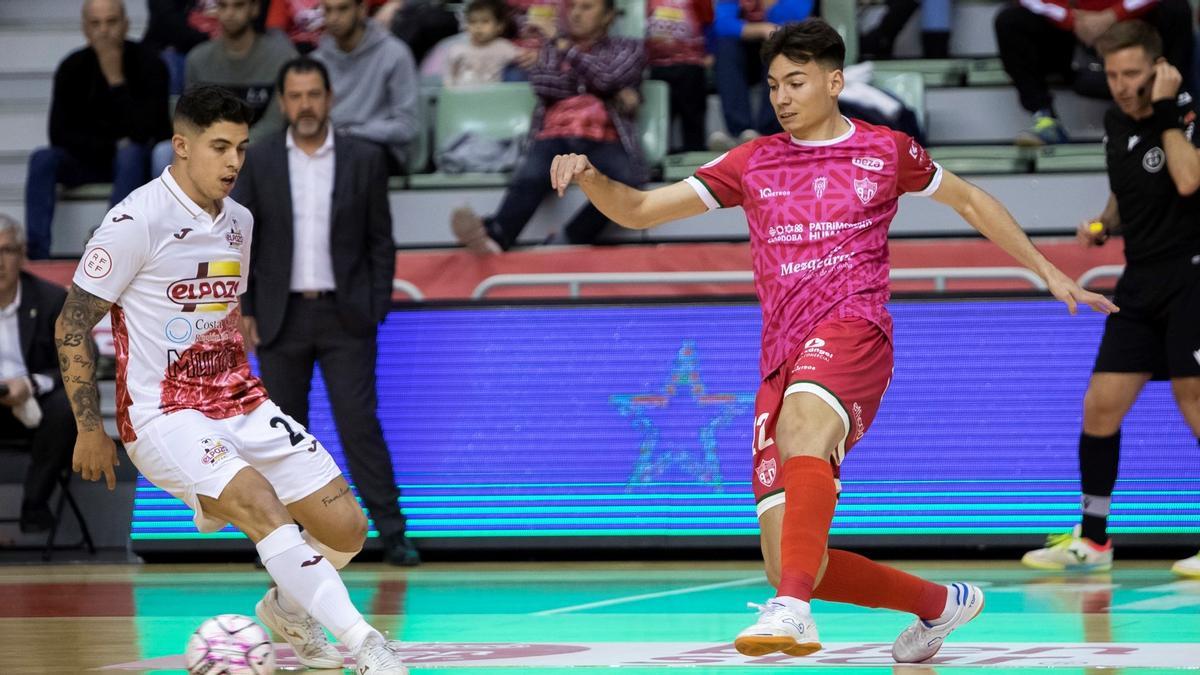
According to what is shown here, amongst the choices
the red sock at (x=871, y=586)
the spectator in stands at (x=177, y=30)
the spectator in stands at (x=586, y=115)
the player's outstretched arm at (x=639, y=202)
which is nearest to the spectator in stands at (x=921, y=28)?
the spectator in stands at (x=586, y=115)

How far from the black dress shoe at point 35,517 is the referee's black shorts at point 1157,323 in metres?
5.89

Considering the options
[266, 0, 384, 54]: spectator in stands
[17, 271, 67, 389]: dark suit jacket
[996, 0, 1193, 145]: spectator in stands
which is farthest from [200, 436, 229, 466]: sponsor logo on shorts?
[266, 0, 384, 54]: spectator in stands

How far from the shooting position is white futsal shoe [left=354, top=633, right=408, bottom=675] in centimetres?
512

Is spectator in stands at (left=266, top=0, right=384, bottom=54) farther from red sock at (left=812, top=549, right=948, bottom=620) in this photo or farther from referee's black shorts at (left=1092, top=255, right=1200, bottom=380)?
red sock at (left=812, top=549, right=948, bottom=620)

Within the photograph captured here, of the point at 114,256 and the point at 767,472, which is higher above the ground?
the point at 114,256

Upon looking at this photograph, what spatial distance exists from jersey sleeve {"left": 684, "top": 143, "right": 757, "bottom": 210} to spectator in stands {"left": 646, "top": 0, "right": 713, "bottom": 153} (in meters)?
5.90

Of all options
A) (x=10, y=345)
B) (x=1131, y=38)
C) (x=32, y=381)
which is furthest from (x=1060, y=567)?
(x=10, y=345)

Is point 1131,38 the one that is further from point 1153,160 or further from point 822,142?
point 822,142

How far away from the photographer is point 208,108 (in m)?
5.67

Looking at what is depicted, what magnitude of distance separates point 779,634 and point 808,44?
6.43ft

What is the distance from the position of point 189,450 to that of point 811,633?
2.19m

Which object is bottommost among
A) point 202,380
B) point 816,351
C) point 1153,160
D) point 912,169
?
point 202,380

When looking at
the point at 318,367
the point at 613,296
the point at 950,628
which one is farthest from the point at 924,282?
the point at 950,628

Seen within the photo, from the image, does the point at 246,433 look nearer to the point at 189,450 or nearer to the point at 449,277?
the point at 189,450
